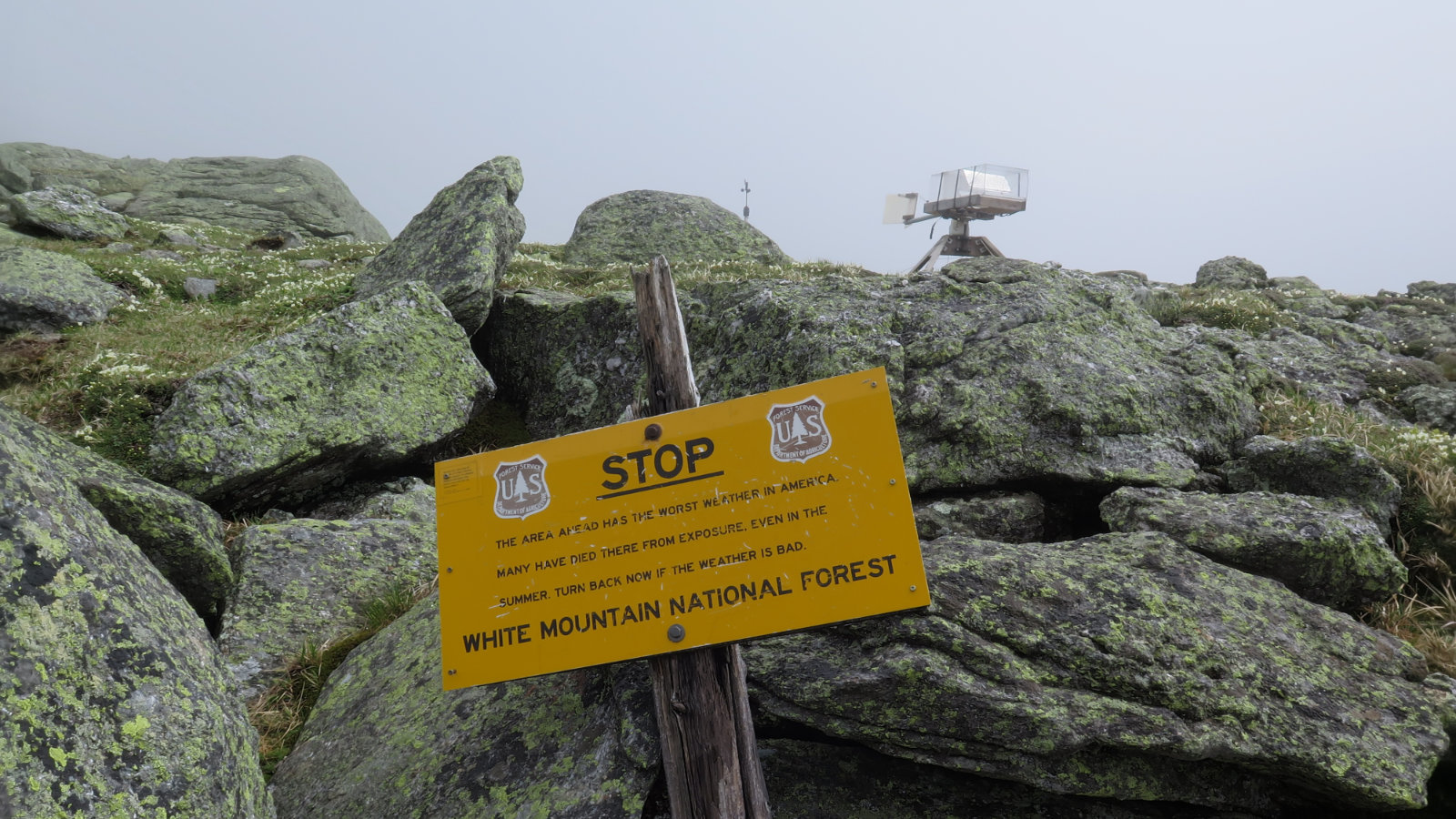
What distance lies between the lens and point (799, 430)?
16.8 feet

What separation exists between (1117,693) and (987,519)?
2718 mm

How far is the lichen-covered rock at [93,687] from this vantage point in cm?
395

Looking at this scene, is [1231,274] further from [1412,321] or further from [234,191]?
[234,191]

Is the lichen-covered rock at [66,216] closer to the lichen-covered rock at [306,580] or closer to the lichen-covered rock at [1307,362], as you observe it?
the lichen-covered rock at [306,580]

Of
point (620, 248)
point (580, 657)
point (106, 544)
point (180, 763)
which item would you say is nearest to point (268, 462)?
point (106, 544)

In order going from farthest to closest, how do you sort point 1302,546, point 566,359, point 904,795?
point 566,359
point 1302,546
point 904,795

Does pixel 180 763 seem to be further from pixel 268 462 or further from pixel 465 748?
pixel 268 462

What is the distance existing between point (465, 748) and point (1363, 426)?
38.8ft

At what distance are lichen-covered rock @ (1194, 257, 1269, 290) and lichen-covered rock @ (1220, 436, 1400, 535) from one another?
2180cm

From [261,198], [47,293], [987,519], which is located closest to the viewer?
[987,519]

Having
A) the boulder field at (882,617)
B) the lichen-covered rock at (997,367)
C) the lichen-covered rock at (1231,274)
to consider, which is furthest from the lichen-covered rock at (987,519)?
the lichen-covered rock at (1231,274)

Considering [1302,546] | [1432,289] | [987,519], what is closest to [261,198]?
[987,519]

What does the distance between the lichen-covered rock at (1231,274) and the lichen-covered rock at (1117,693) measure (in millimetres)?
25023

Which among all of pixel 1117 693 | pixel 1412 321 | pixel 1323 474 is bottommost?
pixel 1117 693
